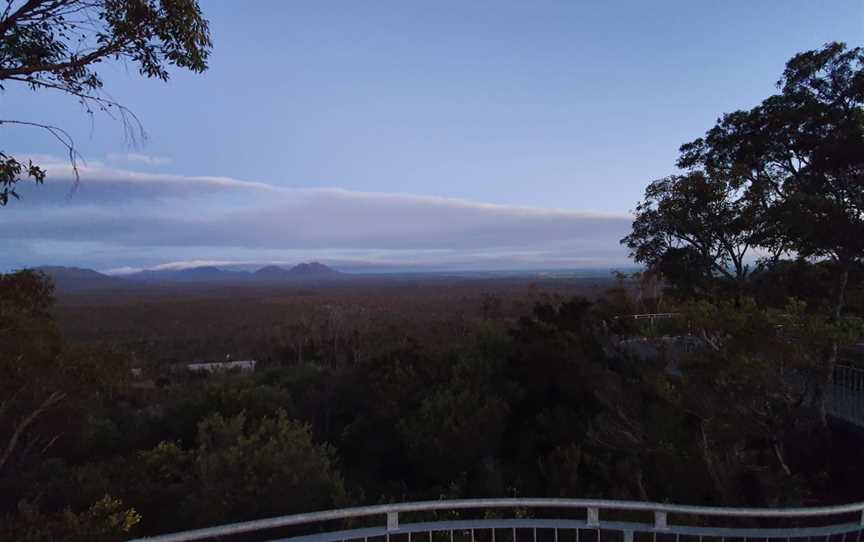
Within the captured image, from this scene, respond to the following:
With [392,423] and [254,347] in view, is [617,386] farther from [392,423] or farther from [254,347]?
[254,347]

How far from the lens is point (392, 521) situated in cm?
359

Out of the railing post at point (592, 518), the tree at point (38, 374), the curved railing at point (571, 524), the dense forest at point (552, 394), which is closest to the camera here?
the curved railing at point (571, 524)

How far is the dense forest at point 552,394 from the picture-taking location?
618 centimetres

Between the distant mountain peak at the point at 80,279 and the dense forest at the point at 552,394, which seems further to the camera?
the distant mountain peak at the point at 80,279

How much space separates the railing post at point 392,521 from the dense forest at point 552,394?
11.9ft

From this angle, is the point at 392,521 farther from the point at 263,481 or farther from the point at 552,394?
the point at 552,394

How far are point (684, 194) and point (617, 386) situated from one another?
5159mm

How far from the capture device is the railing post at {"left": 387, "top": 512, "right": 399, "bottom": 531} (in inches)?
140

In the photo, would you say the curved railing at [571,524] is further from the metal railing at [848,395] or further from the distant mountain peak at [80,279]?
the distant mountain peak at [80,279]

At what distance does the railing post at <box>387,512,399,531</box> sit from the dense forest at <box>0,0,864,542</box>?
3.63 m

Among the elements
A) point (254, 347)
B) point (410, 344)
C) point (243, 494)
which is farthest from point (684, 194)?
point (254, 347)

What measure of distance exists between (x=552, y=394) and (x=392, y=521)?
8.24 m

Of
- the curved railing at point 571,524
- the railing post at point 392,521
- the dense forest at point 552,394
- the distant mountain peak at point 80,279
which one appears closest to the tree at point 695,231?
the dense forest at point 552,394

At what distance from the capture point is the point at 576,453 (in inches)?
299
